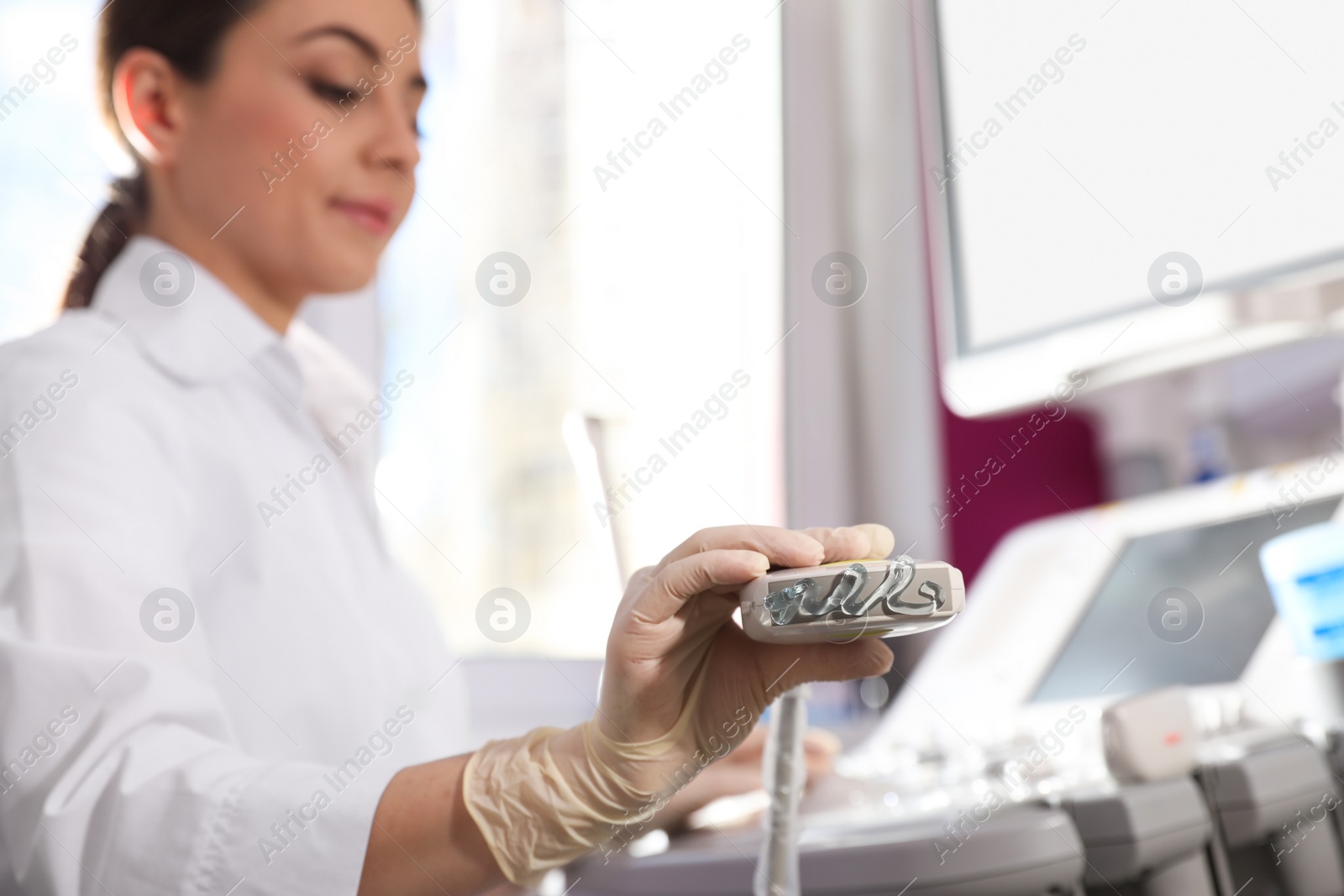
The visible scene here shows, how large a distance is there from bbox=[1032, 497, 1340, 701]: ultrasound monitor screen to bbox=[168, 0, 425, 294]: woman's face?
1.03 meters

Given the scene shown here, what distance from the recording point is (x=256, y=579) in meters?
1.05

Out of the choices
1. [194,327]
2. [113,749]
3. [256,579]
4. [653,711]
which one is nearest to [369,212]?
[194,327]

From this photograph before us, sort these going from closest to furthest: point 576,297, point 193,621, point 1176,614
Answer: point 193,621 < point 1176,614 < point 576,297

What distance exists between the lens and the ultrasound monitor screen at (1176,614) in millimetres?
1076

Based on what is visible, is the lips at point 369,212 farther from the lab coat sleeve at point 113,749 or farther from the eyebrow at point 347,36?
the lab coat sleeve at point 113,749

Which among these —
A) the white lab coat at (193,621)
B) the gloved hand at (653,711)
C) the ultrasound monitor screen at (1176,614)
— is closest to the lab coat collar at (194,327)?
the white lab coat at (193,621)

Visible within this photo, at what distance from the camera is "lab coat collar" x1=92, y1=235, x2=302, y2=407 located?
1.10 m

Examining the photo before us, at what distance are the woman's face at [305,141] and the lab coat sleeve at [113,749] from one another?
44 centimetres

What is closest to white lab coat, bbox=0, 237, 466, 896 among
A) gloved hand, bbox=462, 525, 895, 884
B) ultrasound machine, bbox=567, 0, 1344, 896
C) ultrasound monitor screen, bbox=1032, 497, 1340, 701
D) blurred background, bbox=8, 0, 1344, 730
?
gloved hand, bbox=462, 525, 895, 884

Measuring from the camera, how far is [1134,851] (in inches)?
28.2

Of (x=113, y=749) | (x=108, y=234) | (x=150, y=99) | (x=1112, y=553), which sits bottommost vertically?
(x=113, y=749)

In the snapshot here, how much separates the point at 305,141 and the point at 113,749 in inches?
29.9

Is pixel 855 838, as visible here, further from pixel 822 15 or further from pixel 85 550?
pixel 822 15

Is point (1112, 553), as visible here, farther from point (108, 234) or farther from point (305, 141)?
point (108, 234)
